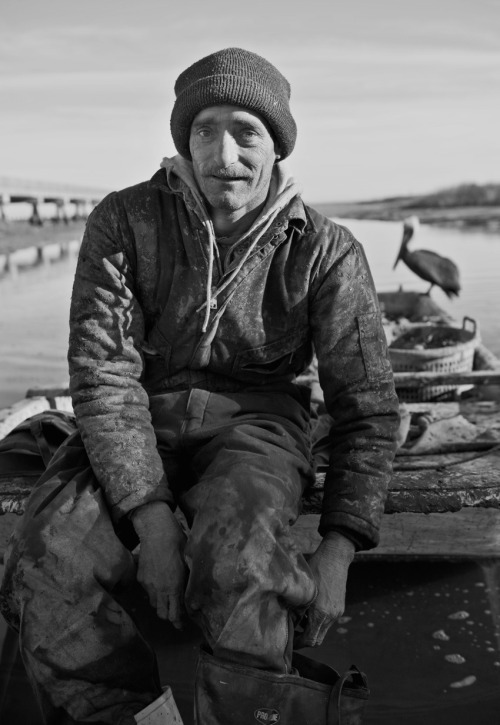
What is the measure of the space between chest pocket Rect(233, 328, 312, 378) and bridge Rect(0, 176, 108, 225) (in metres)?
37.5

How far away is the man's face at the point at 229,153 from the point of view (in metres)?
2.16

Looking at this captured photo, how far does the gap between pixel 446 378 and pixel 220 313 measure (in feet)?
9.21

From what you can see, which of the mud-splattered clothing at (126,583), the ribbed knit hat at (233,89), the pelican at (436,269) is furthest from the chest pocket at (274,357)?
the pelican at (436,269)

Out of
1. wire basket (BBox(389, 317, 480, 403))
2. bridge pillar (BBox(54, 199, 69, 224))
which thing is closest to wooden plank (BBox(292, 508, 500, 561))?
wire basket (BBox(389, 317, 480, 403))

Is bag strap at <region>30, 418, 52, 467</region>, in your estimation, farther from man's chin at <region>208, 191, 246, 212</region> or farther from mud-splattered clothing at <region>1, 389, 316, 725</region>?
man's chin at <region>208, 191, 246, 212</region>

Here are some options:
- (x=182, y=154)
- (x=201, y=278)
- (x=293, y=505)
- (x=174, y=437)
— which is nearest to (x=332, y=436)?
(x=293, y=505)

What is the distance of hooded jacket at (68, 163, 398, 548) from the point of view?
215cm

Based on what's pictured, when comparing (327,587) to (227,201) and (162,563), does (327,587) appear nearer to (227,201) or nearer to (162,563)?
(162,563)

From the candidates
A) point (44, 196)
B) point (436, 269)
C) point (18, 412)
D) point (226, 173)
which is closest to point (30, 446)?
point (226, 173)

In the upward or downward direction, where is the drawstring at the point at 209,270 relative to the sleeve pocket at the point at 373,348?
upward

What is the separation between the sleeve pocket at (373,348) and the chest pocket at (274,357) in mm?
206

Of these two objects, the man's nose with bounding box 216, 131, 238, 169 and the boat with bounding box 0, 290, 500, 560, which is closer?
the man's nose with bounding box 216, 131, 238, 169

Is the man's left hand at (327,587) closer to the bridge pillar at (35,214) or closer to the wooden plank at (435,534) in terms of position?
the wooden plank at (435,534)

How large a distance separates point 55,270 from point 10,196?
2957cm
